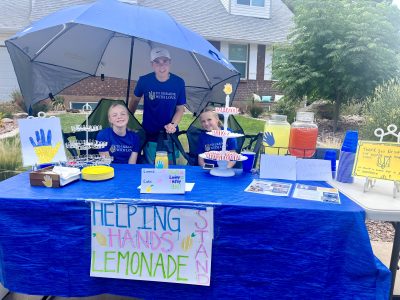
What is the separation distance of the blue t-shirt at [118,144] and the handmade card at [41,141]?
47cm

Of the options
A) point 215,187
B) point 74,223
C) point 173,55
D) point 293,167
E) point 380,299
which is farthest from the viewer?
point 173,55

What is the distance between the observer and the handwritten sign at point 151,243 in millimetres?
1705

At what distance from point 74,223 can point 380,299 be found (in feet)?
5.06

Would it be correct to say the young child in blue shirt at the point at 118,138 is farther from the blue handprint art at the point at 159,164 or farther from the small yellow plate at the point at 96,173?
the blue handprint art at the point at 159,164

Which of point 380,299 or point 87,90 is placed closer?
point 380,299

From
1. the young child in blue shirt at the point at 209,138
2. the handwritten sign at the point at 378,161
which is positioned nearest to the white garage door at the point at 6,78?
the young child in blue shirt at the point at 209,138

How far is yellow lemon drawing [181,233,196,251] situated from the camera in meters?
1.72

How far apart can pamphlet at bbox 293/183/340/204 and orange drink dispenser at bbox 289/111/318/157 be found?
0.35 m

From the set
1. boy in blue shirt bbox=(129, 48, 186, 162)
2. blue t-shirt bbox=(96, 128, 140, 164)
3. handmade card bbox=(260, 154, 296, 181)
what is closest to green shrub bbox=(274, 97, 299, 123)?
boy in blue shirt bbox=(129, 48, 186, 162)

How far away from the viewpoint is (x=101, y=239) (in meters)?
1.74

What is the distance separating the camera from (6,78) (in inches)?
456

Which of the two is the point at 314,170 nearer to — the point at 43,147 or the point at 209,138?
the point at 209,138

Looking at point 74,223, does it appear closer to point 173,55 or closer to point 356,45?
point 173,55

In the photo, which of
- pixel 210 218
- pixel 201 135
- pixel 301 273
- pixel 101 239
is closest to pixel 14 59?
pixel 201 135
